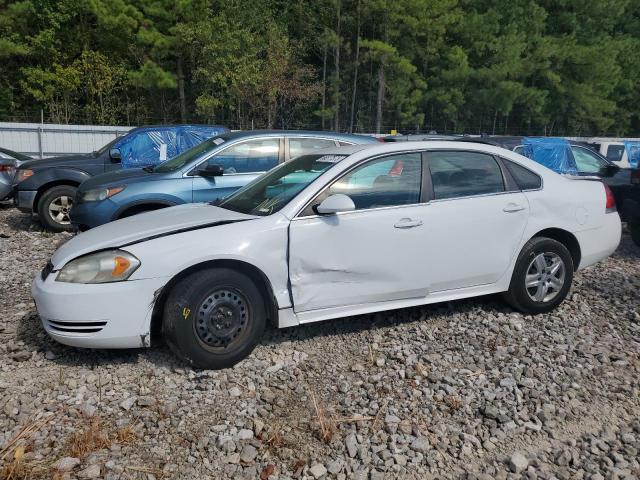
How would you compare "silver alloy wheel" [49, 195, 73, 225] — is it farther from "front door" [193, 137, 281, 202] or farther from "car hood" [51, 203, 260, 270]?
"car hood" [51, 203, 260, 270]

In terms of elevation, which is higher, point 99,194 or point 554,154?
point 554,154

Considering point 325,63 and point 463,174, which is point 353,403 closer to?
point 463,174

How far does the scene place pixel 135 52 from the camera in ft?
96.4

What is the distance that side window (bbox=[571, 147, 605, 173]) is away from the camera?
10968 mm

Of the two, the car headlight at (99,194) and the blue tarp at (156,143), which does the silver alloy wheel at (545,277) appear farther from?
the blue tarp at (156,143)

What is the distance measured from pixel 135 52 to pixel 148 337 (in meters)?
28.8

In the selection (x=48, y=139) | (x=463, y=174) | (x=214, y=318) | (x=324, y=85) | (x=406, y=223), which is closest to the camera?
(x=214, y=318)

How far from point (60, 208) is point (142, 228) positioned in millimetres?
5586

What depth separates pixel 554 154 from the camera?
36.1ft

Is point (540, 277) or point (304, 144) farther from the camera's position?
point (304, 144)

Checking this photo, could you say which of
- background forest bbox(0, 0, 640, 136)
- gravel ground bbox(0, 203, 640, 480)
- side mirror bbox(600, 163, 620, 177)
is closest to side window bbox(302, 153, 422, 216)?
gravel ground bbox(0, 203, 640, 480)

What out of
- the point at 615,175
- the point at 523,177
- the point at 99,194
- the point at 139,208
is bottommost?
the point at 139,208

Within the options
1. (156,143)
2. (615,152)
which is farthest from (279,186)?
(615,152)

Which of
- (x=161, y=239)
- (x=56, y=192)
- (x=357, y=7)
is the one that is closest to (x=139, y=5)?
(x=357, y=7)
